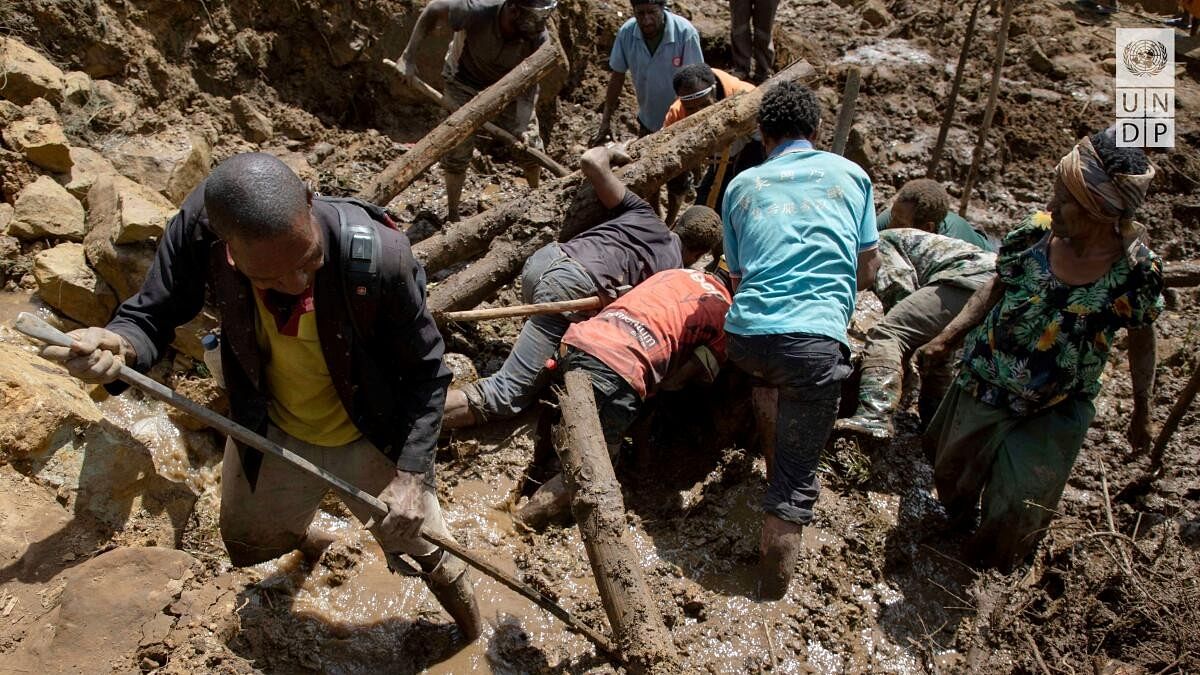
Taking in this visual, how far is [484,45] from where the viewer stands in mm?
5910

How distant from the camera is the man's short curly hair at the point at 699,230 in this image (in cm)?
458

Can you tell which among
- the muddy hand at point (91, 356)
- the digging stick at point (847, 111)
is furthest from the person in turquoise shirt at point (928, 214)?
the muddy hand at point (91, 356)

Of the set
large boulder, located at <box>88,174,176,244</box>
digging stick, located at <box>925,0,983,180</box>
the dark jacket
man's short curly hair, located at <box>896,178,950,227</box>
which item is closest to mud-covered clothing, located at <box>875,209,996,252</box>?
man's short curly hair, located at <box>896,178,950,227</box>

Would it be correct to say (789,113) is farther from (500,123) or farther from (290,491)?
(500,123)

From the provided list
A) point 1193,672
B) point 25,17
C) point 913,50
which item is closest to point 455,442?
point 1193,672

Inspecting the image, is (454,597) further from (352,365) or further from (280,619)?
(352,365)

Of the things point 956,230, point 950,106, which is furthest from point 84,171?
point 950,106

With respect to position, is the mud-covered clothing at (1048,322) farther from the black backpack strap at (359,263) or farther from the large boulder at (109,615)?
the large boulder at (109,615)

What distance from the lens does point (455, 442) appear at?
421 centimetres

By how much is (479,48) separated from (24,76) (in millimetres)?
2734

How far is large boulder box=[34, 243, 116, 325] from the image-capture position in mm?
3789

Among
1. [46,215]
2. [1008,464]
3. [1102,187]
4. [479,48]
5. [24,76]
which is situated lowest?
[1008,464]

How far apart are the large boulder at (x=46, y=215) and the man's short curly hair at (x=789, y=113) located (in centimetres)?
339

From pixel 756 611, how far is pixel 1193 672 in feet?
5.13
